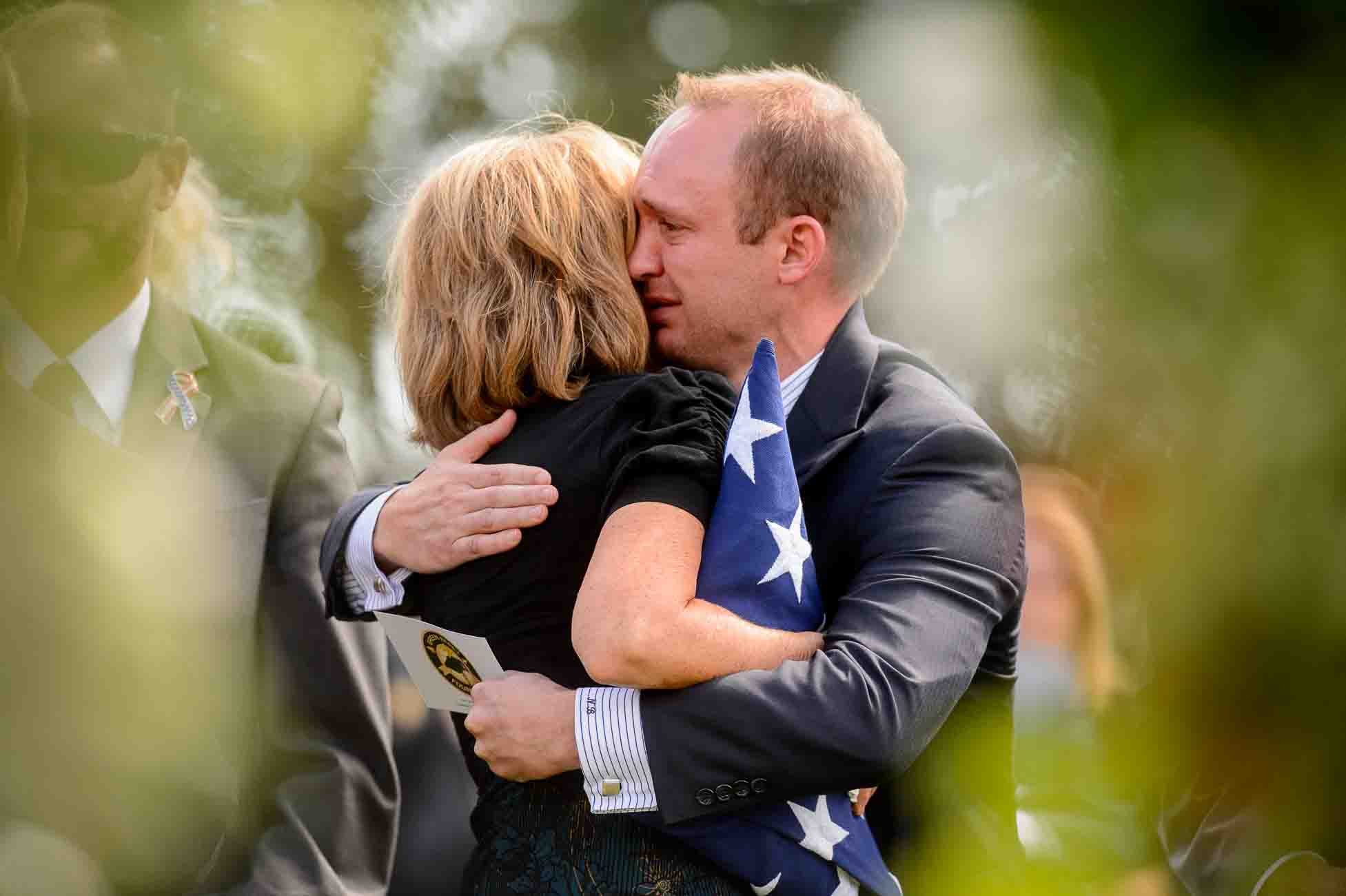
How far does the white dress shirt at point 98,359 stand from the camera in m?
2.29

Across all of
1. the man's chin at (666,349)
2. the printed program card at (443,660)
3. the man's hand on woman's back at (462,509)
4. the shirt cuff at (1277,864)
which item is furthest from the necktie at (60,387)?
the shirt cuff at (1277,864)

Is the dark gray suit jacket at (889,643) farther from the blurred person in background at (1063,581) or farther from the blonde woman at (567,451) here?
the blurred person in background at (1063,581)

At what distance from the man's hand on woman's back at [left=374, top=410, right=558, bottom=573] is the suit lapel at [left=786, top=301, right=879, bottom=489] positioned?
0.50m

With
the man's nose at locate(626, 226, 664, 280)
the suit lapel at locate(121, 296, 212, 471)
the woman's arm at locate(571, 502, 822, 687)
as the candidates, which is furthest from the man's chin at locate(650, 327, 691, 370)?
the suit lapel at locate(121, 296, 212, 471)

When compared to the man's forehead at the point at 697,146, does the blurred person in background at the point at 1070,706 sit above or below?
below

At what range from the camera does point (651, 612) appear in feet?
5.07

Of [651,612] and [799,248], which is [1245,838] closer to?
[651,612]

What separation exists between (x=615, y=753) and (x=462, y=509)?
16.6 inches

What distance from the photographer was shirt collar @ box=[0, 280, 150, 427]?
2.28m

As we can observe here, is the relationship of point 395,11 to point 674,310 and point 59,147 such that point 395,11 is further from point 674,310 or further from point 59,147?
point 674,310

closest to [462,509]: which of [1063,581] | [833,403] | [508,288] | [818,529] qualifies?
[508,288]

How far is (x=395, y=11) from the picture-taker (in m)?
2.64

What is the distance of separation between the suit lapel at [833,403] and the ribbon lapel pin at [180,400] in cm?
122

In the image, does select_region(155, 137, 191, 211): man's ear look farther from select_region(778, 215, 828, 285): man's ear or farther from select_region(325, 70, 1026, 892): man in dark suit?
select_region(778, 215, 828, 285): man's ear
